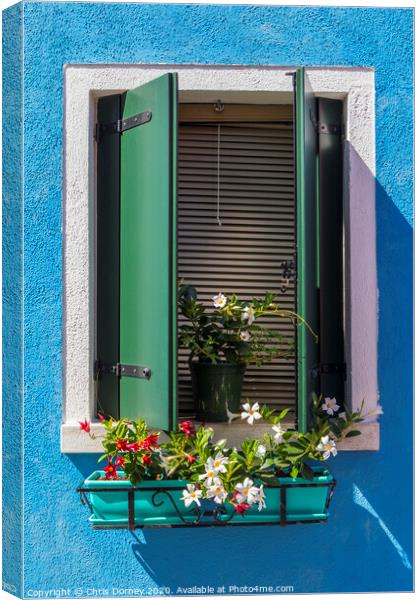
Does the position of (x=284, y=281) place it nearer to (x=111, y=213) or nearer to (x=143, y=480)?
(x=111, y=213)

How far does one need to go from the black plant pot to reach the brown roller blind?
14.6 inches

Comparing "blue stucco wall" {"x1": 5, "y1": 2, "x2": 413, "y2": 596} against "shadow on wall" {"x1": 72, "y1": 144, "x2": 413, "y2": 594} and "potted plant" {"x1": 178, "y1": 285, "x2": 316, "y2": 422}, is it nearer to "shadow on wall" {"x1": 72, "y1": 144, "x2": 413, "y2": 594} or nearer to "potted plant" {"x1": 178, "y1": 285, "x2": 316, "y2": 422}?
"shadow on wall" {"x1": 72, "y1": 144, "x2": 413, "y2": 594}

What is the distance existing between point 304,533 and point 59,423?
4.45 ft

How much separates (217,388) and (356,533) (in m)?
1.05

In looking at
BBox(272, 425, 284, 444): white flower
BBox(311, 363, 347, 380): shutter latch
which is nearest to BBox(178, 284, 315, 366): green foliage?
BBox(311, 363, 347, 380): shutter latch

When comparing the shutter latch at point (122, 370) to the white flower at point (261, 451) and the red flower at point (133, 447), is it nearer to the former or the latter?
the red flower at point (133, 447)

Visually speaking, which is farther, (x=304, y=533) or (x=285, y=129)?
(x=285, y=129)

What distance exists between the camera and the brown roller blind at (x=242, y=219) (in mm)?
4484

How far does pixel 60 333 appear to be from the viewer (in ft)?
13.7

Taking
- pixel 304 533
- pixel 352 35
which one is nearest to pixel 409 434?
pixel 304 533

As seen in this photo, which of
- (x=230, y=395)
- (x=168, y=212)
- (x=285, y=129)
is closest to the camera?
(x=168, y=212)

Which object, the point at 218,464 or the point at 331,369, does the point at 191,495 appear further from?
the point at 331,369

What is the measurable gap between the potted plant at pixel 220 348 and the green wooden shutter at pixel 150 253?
308 mm

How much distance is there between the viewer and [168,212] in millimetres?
3670
